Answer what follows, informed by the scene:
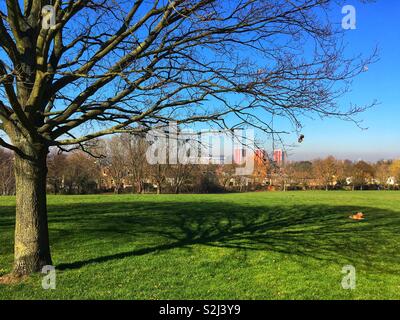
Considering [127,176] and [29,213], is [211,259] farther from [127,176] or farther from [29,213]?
[127,176]

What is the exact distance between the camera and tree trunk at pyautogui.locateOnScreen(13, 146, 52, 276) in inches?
287

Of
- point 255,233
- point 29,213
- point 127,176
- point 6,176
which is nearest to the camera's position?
point 29,213

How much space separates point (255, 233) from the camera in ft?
42.8

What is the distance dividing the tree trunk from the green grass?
1.42ft

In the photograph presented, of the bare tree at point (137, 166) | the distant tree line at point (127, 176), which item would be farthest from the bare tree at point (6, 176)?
the bare tree at point (137, 166)

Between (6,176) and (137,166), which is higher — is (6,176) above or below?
below

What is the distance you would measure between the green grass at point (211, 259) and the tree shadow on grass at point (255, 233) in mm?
30

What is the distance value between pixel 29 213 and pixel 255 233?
303 inches

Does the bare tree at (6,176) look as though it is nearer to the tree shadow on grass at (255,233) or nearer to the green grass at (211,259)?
the tree shadow on grass at (255,233)

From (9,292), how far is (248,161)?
16.1ft

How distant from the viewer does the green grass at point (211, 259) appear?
21.6 feet

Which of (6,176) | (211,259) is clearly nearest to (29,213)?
(211,259)

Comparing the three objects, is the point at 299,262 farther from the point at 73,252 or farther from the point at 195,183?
the point at 195,183
